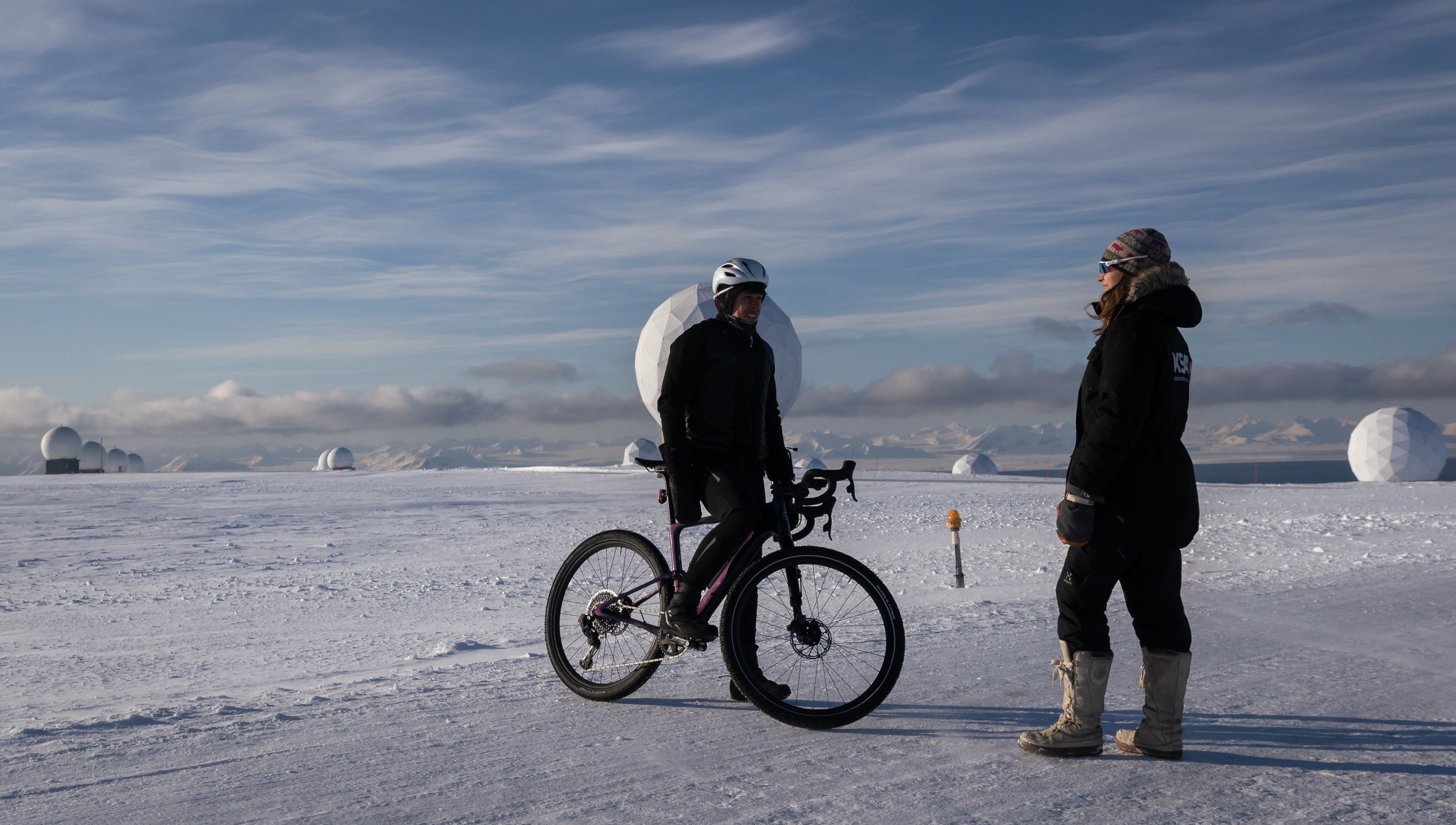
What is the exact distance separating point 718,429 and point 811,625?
0.96m

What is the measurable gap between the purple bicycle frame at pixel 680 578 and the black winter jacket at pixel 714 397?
298 millimetres

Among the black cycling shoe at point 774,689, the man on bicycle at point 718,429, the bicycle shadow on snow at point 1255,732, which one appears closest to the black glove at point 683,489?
the man on bicycle at point 718,429

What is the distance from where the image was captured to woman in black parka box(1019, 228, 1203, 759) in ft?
12.2

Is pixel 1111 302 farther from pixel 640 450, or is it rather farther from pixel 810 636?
pixel 640 450

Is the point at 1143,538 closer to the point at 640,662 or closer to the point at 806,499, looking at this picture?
the point at 806,499

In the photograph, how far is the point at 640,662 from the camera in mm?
4746

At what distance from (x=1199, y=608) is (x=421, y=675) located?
553 centimetres

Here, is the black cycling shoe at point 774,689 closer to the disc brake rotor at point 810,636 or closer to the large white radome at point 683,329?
the disc brake rotor at point 810,636

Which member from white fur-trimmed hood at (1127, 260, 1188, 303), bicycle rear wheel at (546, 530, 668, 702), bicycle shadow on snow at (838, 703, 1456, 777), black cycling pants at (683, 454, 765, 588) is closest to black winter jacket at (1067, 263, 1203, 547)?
white fur-trimmed hood at (1127, 260, 1188, 303)

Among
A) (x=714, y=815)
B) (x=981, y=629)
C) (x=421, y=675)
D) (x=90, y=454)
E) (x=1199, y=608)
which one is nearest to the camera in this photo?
(x=714, y=815)

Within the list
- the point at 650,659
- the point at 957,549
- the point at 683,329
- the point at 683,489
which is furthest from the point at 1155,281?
the point at 683,329

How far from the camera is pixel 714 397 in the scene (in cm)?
461

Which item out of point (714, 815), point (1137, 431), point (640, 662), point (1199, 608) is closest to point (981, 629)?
point (1199, 608)

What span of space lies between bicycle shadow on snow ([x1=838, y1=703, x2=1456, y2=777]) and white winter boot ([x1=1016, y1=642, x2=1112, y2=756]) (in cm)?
18
